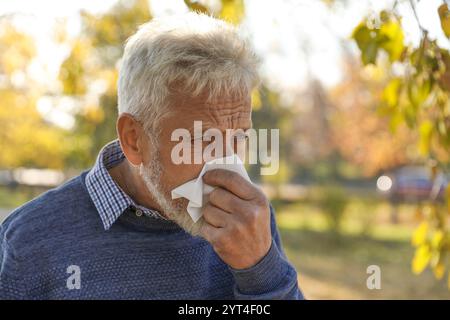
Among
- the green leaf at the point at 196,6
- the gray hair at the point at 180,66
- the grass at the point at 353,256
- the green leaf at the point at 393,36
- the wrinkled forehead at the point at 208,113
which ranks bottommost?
the grass at the point at 353,256

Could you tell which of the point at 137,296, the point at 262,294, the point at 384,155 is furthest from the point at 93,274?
the point at 384,155

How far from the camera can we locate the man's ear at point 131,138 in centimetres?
223

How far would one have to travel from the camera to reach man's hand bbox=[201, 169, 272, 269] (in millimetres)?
1894

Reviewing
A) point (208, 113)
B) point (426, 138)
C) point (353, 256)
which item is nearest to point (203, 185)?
point (208, 113)

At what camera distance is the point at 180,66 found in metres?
2.12

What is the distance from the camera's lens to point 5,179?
917 inches

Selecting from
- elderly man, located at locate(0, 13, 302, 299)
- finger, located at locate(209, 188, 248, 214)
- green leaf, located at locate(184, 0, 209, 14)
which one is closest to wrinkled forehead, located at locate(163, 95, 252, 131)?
elderly man, located at locate(0, 13, 302, 299)

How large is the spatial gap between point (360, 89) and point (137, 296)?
59.7 feet

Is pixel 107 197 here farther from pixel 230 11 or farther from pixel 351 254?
pixel 351 254

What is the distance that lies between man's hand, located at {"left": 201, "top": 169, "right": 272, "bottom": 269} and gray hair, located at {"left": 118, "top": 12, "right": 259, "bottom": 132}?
358 millimetres

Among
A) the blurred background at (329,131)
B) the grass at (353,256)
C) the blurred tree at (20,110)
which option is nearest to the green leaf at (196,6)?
the blurred background at (329,131)

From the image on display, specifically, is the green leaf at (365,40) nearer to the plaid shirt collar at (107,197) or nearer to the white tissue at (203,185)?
the white tissue at (203,185)

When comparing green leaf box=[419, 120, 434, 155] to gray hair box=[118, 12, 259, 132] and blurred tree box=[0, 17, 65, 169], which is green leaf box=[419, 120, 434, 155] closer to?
gray hair box=[118, 12, 259, 132]

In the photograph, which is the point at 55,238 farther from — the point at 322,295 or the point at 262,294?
the point at 322,295
